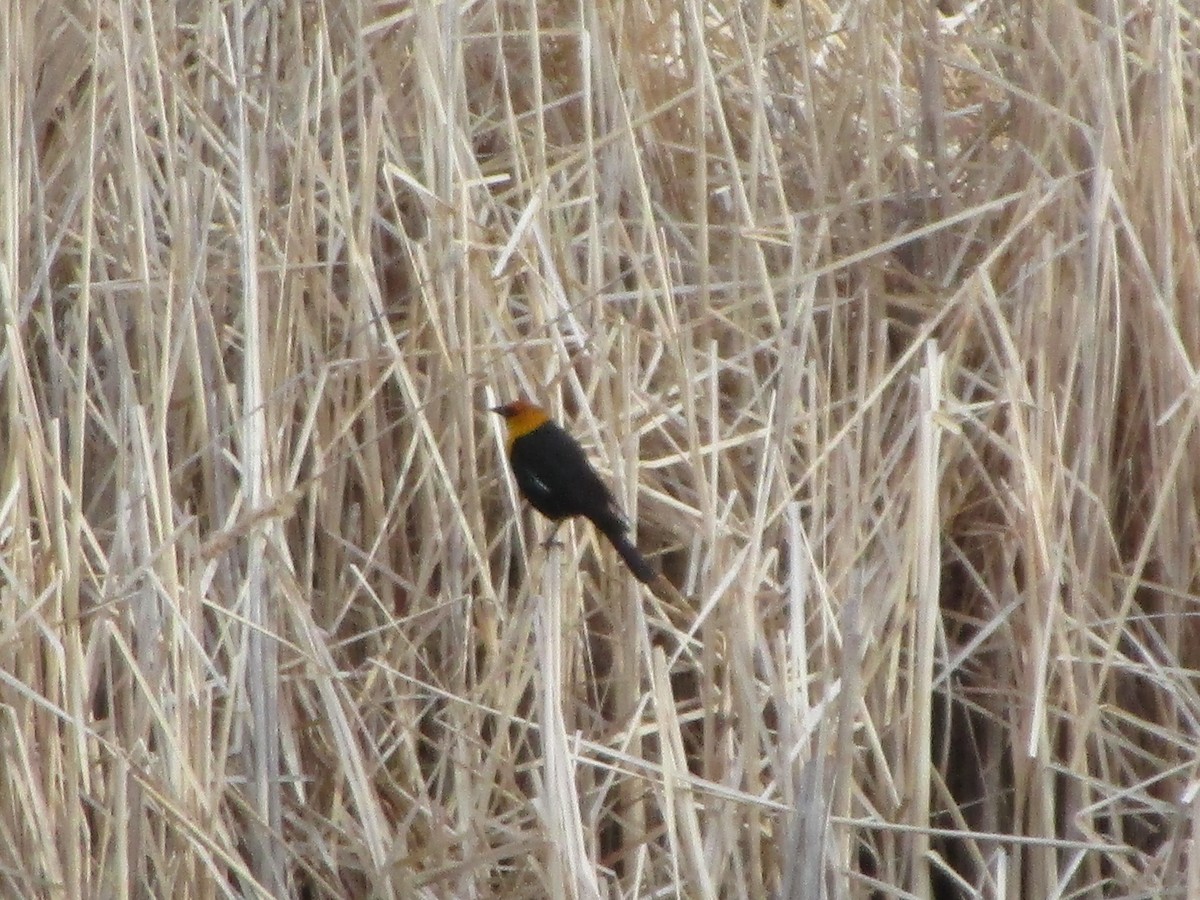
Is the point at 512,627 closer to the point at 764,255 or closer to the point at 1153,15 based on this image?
the point at 764,255

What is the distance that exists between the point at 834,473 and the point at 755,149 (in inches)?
19.7

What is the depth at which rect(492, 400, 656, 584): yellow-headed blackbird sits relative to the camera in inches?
99.7

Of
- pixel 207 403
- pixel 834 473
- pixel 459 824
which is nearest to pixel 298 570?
pixel 207 403

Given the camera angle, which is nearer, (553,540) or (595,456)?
(553,540)

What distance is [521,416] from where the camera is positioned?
262cm

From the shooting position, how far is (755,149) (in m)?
2.78

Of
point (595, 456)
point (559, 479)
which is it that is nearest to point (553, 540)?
point (559, 479)

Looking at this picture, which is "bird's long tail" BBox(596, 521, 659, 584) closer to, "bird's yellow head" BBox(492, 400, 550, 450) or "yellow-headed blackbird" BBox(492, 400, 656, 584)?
"yellow-headed blackbird" BBox(492, 400, 656, 584)

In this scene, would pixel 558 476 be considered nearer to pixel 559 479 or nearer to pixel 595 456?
pixel 559 479

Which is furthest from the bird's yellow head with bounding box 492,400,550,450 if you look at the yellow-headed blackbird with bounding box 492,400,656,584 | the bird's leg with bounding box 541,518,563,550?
the bird's leg with bounding box 541,518,563,550

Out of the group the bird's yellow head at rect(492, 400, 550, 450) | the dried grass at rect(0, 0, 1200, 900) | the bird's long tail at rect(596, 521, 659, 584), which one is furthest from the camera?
the bird's yellow head at rect(492, 400, 550, 450)

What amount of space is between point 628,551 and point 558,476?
14 cm

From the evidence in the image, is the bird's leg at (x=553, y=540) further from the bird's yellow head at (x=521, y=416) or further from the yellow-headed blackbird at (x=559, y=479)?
the bird's yellow head at (x=521, y=416)

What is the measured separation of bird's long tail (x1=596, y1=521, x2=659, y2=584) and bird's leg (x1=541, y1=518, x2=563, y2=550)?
6 cm
